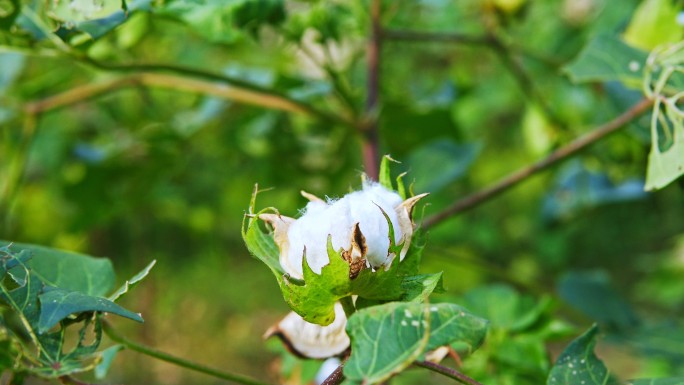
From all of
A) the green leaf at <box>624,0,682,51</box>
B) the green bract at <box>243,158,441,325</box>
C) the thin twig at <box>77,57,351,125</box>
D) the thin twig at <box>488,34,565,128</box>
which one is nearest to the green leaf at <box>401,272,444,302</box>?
the green bract at <box>243,158,441,325</box>

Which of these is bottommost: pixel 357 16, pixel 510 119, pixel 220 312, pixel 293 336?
pixel 220 312

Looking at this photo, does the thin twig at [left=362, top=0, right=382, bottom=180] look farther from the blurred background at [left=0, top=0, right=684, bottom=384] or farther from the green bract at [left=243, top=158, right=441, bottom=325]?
the green bract at [left=243, top=158, right=441, bottom=325]

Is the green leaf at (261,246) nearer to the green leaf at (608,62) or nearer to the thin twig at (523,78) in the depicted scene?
the green leaf at (608,62)

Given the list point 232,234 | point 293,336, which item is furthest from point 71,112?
point 293,336

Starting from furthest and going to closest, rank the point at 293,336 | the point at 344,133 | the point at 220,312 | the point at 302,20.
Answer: the point at 220,312 → the point at 344,133 → the point at 302,20 → the point at 293,336

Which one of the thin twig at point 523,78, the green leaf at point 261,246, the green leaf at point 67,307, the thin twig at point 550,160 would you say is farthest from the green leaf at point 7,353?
the thin twig at point 523,78

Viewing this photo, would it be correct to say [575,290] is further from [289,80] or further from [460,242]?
[460,242]
